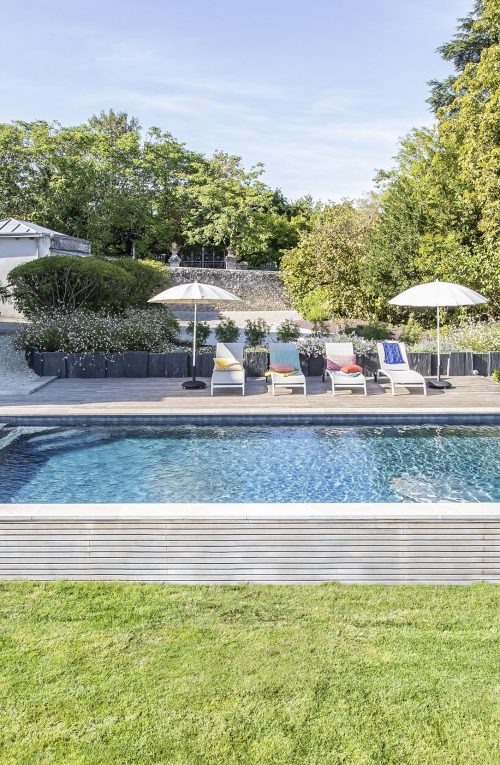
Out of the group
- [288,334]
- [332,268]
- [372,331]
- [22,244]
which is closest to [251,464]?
[288,334]

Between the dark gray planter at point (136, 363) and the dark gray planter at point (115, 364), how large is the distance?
8cm

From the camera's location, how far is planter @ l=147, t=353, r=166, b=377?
1280cm

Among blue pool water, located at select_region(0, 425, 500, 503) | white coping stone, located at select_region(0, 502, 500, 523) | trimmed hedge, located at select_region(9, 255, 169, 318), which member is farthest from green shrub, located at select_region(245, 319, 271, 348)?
white coping stone, located at select_region(0, 502, 500, 523)

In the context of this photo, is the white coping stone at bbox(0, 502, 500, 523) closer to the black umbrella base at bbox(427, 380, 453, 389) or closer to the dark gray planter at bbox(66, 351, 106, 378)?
the black umbrella base at bbox(427, 380, 453, 389)

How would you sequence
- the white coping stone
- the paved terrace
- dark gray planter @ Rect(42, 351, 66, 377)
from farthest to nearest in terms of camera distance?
dark gray planter @ Rect(42, 351, 66, 377)
the paved terrace
the white coping stone

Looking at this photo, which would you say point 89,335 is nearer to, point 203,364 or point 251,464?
point 203,364

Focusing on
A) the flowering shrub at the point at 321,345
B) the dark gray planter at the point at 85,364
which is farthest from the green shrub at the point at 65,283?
the flowering shrub at the point at 321,345

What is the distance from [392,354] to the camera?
11.7 metres

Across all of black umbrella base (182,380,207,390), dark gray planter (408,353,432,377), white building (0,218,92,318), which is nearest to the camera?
black umbrella base (182,380,207,390)

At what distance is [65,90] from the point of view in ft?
76.5

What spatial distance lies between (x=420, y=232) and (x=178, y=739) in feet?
65.9

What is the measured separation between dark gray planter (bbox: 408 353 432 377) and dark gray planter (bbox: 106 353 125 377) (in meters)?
5.80

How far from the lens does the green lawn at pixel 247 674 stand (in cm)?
257

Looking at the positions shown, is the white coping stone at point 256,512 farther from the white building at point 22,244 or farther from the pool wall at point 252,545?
the white building at point 22,244
